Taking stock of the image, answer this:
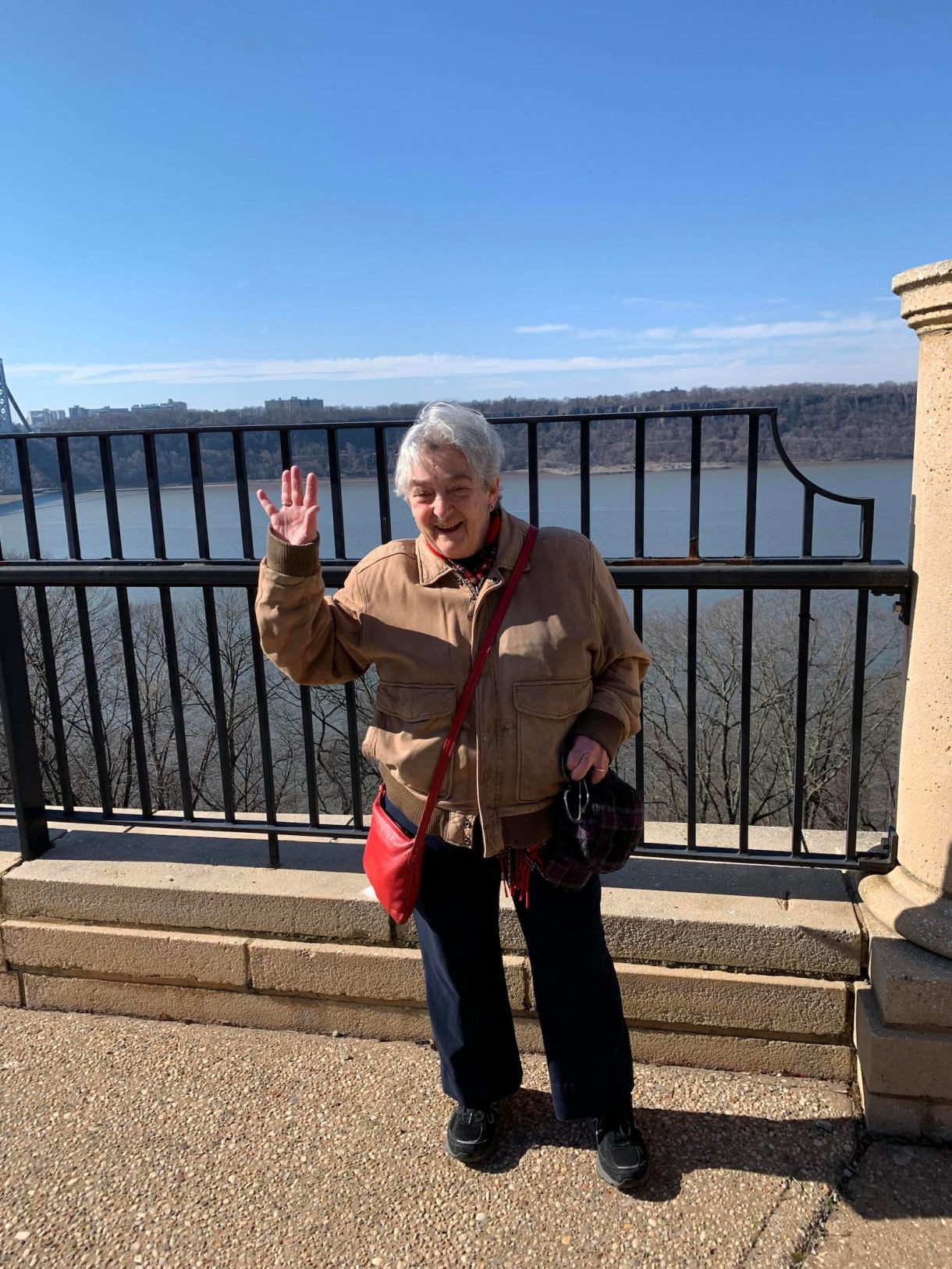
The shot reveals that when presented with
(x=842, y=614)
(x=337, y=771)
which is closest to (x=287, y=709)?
(x=337, y=771)

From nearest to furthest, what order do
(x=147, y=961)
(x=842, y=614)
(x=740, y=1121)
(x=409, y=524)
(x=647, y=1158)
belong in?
(x=647, y=1158), (x=740, y=1121), (x=409, y=524), (x=147, y=961), (x=842, y=614)

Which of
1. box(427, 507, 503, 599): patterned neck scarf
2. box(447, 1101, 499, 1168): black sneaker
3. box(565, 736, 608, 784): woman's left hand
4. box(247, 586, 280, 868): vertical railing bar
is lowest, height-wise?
box(447, 1101, 499, 1168): black sneaker

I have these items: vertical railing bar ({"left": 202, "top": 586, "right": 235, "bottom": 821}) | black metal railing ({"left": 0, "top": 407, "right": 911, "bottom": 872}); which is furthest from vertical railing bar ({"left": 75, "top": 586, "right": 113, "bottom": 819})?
vertical railing bar ({"left": 202, "top": 586, "right": 235, "bottom": 821})

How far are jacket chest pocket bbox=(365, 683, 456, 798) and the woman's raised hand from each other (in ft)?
1.43

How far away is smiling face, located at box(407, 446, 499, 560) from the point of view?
7.22 ft

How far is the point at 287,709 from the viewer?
108ft

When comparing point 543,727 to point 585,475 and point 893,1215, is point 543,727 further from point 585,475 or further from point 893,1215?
point 893,1215

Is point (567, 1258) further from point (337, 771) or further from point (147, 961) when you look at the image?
point (337, 771)

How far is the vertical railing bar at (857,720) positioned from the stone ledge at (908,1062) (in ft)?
1.82

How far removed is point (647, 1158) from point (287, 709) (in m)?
31.3

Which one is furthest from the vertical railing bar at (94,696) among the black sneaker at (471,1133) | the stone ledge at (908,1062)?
the stone ledge at (908,1062)

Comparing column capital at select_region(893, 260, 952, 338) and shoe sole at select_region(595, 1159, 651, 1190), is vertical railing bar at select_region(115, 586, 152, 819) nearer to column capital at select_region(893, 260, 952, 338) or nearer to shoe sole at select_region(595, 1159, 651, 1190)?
shoe sole at select_region(595, 1159, 651, 1190)

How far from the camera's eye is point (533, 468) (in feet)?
9.93

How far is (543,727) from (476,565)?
1.44 feet
